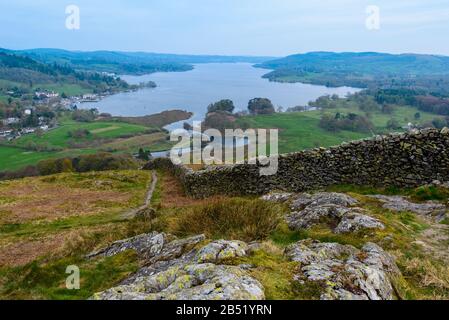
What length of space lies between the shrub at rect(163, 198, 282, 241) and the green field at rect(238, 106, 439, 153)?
6401cm

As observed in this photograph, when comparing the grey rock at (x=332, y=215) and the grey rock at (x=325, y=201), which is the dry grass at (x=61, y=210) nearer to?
the grey rock at (x=332, y=215)

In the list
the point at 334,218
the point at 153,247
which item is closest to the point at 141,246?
Result: the point at 153,247

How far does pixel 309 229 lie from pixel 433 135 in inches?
274

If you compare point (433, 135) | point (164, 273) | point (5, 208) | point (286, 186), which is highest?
point (433, 135)

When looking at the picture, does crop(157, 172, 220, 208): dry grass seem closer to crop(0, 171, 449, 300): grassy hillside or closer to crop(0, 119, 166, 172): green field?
crop(0, 171, 449, 300): grassy hillside

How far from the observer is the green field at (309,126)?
8338 centimetres

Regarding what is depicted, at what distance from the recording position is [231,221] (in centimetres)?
873

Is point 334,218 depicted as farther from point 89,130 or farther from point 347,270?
point 89,130

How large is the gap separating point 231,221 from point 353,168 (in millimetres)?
7336

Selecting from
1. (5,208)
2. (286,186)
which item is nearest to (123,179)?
(5,208)

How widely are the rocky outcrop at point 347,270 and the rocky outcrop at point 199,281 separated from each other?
0.84 m

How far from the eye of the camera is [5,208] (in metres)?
17.9

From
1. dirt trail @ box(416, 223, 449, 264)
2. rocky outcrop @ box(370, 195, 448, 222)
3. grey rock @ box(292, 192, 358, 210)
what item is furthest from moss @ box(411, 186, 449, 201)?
dirt trail @ box(416, 223, 449, 264)
